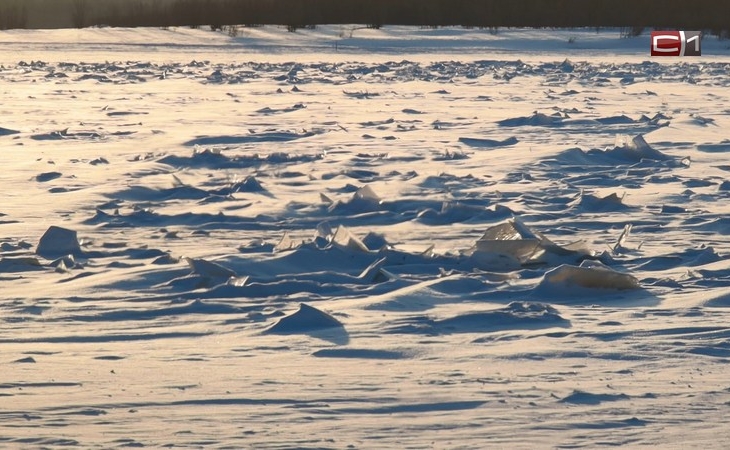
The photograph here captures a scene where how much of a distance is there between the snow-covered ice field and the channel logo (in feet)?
38.6

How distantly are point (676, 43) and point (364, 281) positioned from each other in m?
20.1

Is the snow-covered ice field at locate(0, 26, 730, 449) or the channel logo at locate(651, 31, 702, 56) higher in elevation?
the channel logo at locate(651, 31, 702, 56)

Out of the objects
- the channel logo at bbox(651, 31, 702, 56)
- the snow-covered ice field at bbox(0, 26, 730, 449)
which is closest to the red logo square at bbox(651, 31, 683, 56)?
the channel logo at bbox(651, 31, 702, 56)

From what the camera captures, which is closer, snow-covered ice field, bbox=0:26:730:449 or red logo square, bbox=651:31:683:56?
snow-covered ice field, bbox=0:26:730:449

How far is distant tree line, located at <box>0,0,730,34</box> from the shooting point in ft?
88.2

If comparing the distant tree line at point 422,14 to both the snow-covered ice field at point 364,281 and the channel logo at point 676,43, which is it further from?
the snow-covered ice field at point 364,281

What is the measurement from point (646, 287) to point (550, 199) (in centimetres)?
204

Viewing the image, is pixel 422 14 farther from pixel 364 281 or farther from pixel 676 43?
pixel 364 281

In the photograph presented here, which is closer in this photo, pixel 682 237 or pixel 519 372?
pixel 519 372

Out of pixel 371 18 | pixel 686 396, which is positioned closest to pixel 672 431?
pixel 686 396

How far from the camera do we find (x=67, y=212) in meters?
5.60

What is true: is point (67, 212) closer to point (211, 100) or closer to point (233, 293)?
point (233, 293)

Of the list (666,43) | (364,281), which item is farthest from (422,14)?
(364,281)

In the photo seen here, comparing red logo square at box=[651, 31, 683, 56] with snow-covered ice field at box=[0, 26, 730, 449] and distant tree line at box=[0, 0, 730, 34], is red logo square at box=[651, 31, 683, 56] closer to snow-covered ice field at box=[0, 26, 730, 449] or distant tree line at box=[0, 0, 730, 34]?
distant tree line at box=[0, 0, 730, 34]
